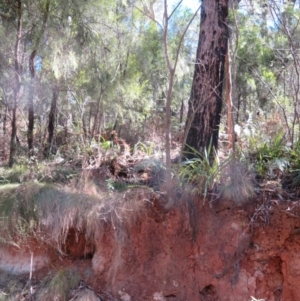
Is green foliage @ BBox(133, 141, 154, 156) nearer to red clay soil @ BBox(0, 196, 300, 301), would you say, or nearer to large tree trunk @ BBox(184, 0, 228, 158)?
large tree trunk @ BBox(184, 0, 228, 158)

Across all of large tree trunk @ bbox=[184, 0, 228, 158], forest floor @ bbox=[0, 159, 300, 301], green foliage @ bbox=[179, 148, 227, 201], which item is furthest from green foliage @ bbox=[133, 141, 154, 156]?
forest floor @ bbox=[0, 159, 300, 301]

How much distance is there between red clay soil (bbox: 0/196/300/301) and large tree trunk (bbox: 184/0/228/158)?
2.86 feet

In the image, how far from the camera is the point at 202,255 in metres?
3.88

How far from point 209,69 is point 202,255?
2008 mm

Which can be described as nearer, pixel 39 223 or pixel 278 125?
pixel 39 223

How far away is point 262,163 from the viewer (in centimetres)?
A: 418

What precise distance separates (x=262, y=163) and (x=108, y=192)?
5.24ft

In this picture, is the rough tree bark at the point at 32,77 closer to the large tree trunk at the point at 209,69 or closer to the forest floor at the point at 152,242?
the forest floor at the point at 152,242

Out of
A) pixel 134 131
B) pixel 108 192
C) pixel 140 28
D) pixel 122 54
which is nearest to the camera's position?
pixel 108 192

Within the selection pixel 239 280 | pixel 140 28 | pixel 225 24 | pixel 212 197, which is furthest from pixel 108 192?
pixel 140 28

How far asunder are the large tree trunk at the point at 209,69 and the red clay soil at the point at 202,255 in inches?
34.3

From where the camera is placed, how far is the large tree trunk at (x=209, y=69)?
4508mm

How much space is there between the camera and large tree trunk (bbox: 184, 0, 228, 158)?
14.8 ft

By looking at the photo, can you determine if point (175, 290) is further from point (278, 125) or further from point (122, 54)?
point (122, 54)
